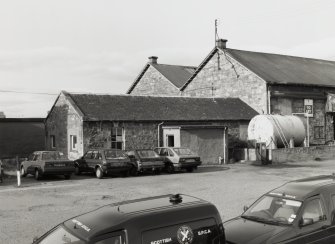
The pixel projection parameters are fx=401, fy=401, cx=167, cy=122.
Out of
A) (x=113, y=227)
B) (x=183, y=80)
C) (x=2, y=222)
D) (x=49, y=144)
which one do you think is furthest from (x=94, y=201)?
(x=183, y=80)

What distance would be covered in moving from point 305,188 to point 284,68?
32.9 meters

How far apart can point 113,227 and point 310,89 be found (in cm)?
3428

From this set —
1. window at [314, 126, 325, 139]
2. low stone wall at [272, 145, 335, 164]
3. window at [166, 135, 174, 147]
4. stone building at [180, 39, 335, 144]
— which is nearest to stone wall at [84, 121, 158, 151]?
window at [166, 135, 174, 147]

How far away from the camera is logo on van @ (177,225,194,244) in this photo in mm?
4820

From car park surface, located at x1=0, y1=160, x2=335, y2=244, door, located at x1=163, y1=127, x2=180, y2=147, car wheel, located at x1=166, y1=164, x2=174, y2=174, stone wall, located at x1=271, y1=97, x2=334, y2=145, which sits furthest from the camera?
stone wall, located at x1=271, y1=97, x2=334, y2=145

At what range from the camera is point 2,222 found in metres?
11.0

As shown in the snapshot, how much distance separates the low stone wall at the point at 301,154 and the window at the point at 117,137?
10.3 meters

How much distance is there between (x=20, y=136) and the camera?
1389 inches

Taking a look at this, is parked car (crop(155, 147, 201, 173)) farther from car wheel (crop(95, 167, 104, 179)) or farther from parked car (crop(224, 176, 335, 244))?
parked car (crop(224, 176, 335, 244))

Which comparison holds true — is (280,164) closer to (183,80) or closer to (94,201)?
(94,201)

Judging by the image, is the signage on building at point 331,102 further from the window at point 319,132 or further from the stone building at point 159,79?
the stone building at point 159,79

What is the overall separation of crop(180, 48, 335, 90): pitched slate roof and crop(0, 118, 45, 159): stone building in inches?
589

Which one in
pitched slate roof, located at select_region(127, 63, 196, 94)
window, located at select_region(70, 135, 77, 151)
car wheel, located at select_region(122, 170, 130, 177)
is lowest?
car wheel, located at select_region(122, 170, 130, 177)

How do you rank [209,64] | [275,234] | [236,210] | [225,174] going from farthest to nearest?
[209,64] → [225,174] → [236,210] → [275,234]
